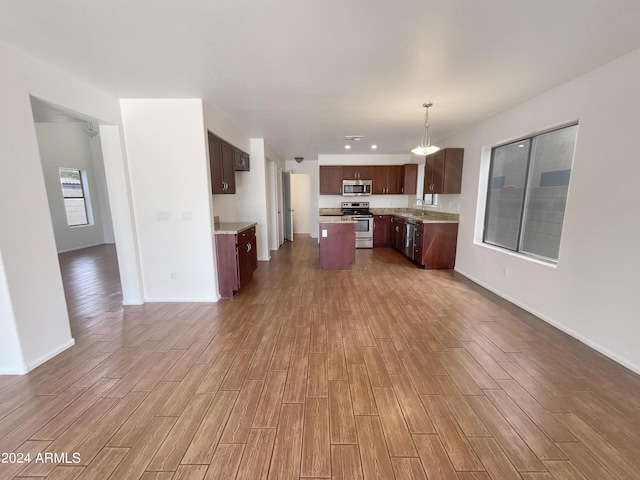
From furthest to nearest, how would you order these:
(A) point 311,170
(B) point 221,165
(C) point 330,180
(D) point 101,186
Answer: (A) point 311,170
(D) point 101,186
(C) point 330,180
(B) point 221,165

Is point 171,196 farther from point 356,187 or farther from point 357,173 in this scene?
point 357,173

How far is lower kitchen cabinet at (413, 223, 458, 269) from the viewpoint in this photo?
16.1ft

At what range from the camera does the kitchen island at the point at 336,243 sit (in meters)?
4.93

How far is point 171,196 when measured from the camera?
3289mm

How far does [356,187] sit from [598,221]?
5.07 meters

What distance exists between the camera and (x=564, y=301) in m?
2.74

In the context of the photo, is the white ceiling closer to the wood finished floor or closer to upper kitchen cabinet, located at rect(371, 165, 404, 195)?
the wood finished floor

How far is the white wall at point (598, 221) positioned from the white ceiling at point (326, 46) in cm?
25

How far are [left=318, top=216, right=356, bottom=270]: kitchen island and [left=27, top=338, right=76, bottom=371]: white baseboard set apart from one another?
355 cm

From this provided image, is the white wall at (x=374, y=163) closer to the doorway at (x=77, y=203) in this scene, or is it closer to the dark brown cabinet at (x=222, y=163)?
the dark brown cabinet at (x=222, y=163)

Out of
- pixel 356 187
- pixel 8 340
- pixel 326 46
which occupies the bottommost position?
pixel 8 340

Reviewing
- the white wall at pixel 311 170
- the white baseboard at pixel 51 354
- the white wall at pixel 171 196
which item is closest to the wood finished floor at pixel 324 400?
the white baseboard at pixel 51 354

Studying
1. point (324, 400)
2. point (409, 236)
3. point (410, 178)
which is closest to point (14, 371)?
point (324, 400)

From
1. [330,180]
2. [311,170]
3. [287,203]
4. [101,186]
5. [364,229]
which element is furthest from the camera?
[311,170]
